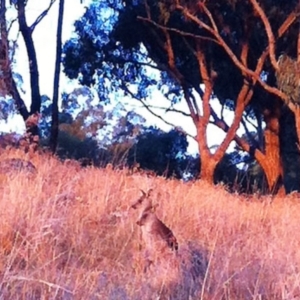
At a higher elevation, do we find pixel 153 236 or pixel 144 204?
pixel 144 204

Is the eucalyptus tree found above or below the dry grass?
above

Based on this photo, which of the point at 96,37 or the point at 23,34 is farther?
the point at 96,37

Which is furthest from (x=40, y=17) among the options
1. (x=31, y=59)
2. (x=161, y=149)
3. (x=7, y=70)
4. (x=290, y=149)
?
(x=290, y=149)

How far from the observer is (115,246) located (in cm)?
396

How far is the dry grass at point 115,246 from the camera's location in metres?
3.18

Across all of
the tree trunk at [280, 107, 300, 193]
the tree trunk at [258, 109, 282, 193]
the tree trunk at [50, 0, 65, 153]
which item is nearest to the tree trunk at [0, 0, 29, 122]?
the tree trunk at [50, 0, 65, 153]

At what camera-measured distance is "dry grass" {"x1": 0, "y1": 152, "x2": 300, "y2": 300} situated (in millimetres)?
3176

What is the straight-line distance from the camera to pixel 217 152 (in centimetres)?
1364

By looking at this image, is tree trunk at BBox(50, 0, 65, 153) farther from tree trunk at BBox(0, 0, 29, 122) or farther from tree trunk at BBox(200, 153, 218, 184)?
tree trunk at BBox(200, 153, 218, 184)

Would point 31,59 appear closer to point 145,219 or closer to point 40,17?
point 40,17

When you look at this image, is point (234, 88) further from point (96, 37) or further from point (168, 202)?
point (168, 202)

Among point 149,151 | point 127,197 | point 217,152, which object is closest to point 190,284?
point 127,197

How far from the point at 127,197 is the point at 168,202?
1.32 feet

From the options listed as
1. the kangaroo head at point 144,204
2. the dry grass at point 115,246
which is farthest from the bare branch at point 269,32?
the kangaroo head at point 144,204
